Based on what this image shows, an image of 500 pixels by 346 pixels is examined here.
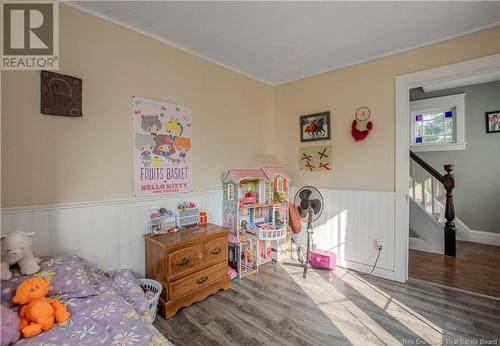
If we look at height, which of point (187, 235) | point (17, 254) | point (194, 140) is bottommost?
point (187, 235)

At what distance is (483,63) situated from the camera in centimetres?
213

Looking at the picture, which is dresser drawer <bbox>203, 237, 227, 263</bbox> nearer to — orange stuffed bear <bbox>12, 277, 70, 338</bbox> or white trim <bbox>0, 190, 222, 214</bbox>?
white trim <bbox>0, 190, 222, 214</bbox>

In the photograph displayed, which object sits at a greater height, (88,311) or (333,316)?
(88,311)

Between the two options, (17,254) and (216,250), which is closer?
(17,254)

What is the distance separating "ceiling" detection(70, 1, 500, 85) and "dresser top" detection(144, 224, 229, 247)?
1860 mm

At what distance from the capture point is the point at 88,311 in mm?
1245

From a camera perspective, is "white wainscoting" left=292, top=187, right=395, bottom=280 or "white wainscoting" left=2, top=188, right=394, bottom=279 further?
"white wainscoting" left=292, top=187, right=395, bottom=280

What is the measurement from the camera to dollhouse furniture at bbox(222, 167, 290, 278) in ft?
8.87

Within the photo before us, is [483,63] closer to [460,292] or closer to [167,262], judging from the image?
[460,292]

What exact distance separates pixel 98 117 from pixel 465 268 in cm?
425

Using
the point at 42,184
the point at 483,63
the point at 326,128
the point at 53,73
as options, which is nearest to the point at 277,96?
the point at 326,128

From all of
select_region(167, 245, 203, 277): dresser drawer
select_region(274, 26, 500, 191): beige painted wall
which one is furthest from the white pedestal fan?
select_region(167, 245, 203, 277): dresser drawer

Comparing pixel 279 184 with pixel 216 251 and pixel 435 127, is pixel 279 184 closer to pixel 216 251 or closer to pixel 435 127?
pixel 216 251

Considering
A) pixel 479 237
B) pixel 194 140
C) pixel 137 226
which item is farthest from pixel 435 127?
pixel 137 226
